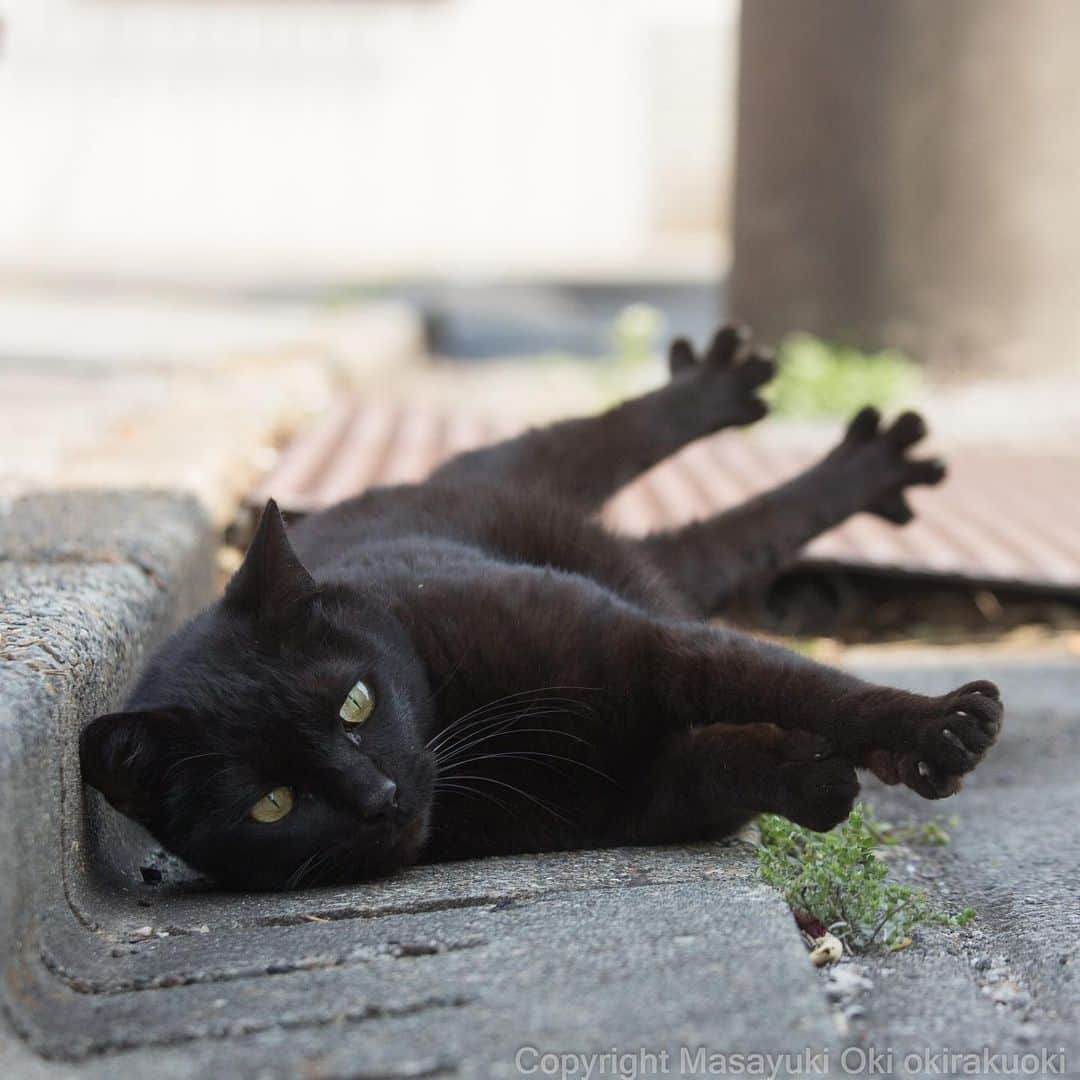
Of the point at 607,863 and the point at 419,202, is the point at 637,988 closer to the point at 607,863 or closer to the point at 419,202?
the point at 607,863

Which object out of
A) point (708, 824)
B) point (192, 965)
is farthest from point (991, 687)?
point (192, 965)

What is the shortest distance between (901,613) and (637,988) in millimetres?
2277

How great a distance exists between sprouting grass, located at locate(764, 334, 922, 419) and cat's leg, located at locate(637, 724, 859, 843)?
3.05 metres

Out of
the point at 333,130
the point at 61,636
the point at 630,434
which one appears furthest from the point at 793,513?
the point at 333,130

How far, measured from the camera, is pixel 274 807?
172 cm

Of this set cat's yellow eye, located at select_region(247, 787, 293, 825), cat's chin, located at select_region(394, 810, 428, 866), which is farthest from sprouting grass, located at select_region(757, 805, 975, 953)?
cat's yellow eye, located at select_region(247, 787, 293, 825)

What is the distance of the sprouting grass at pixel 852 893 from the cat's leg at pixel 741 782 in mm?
56

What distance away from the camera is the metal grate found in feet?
10.3

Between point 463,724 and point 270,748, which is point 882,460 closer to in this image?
point 463,724

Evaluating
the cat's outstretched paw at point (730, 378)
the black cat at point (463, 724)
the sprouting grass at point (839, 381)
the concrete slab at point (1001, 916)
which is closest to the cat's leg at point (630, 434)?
the cat's outstretched paw at point (730, 378)

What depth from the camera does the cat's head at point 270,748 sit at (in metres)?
1.69

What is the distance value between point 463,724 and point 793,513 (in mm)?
952

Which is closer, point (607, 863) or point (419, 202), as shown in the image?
point (607, 863)

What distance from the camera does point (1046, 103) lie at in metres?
4.95
